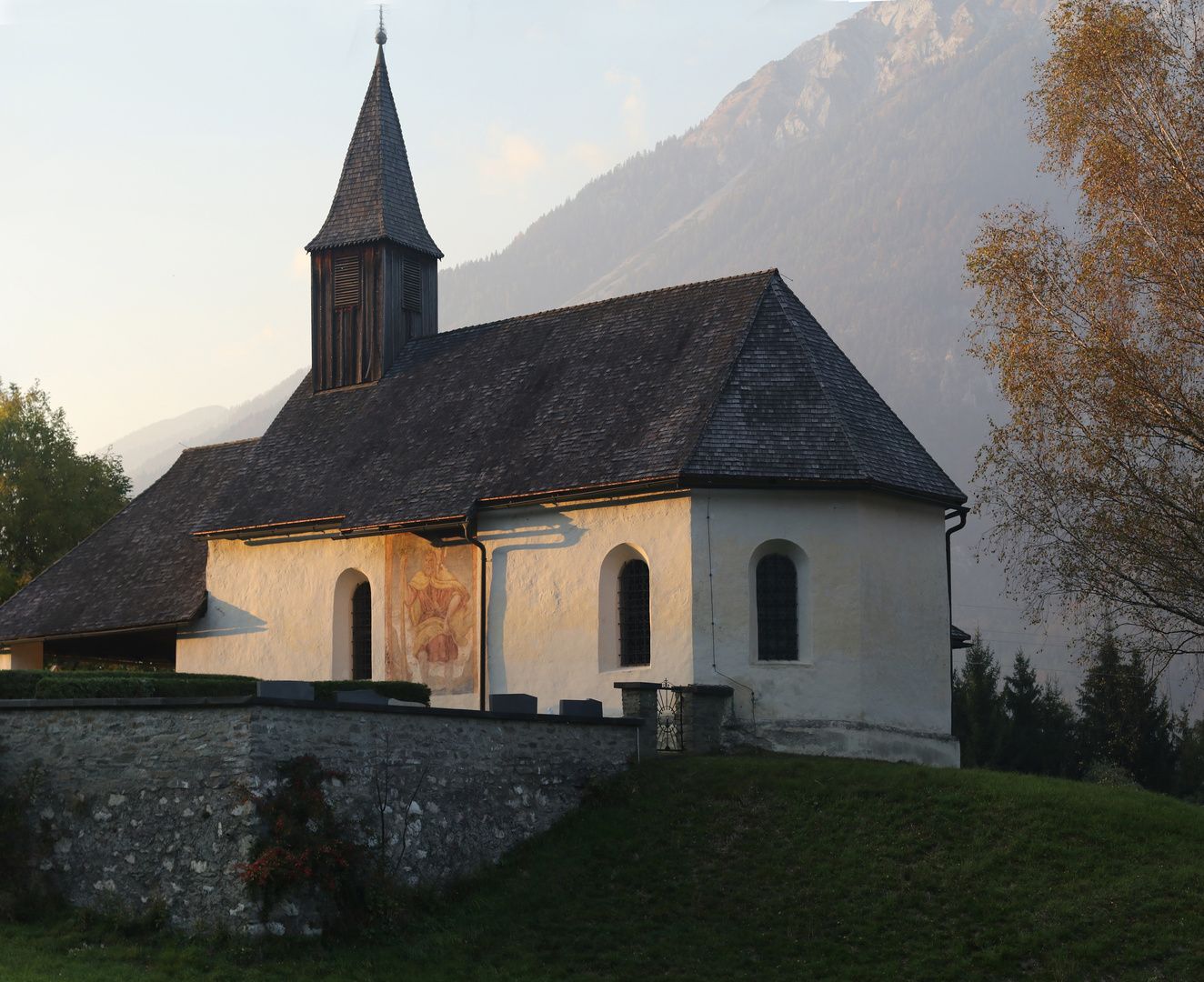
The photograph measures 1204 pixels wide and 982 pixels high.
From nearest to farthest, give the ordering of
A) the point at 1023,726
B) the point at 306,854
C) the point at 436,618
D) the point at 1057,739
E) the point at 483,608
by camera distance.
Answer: the point at 306,854 < the point at 483,608 < the point at 436,618 < the point at 1057,739 < the point at 1023,726

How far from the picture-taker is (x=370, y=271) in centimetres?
3706

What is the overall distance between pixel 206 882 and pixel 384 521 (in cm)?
1332

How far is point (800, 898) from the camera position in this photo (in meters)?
18.2

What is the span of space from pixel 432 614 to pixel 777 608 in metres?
7.71

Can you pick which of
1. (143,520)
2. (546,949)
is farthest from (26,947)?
(143,520)

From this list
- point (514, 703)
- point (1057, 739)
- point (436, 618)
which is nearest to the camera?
point (514, 703)

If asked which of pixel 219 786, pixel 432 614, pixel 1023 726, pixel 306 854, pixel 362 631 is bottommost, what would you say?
pixel 1023 726

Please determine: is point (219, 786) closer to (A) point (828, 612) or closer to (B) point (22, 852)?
(B) point (22, 852)

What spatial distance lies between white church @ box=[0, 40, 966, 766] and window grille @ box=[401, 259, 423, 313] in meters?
0.71

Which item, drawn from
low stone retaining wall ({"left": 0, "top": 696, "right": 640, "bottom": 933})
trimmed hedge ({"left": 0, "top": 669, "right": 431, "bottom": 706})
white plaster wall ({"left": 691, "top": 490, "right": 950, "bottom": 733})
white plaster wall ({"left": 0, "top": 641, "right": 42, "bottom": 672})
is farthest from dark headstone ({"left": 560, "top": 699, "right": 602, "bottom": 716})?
white plaster wall ({"left": 0, "top": 641, "right": 42, "bottom": 672})

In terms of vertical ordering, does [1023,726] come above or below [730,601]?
below

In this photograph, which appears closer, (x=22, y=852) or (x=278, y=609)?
(x=22, y=852)

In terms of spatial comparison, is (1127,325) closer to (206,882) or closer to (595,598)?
(595,598)

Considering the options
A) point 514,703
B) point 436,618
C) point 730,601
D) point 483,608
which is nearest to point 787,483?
point 730,601
